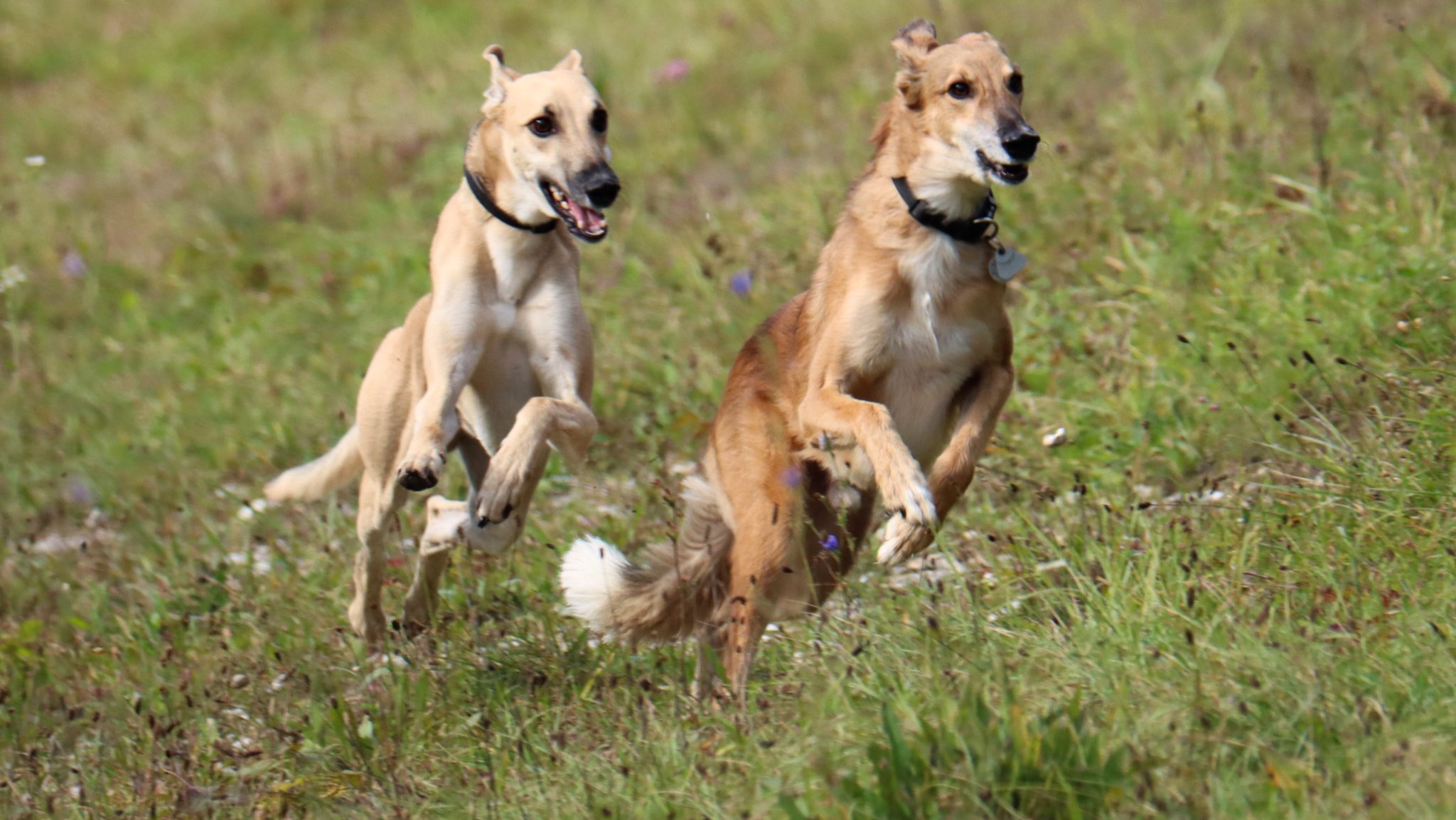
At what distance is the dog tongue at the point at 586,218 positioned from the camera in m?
4.32

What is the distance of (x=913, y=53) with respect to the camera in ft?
14.4

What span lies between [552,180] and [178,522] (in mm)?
2787

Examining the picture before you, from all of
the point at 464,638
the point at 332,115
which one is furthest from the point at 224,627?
the point at 332,115

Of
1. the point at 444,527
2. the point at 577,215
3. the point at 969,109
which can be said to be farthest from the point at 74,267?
the point at 969,109

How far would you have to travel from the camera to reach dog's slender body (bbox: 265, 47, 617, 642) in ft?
14.3

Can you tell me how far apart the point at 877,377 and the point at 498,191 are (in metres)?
1.29

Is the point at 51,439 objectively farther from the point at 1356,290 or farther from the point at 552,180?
the point at 1356,290

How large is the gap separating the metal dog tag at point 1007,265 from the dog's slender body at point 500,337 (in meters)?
1.08

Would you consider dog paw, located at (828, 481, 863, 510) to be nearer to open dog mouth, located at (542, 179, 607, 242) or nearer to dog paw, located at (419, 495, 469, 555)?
open dog mouth, located at (542, 179, 607, 242)

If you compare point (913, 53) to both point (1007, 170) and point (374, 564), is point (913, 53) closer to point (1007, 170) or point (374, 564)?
point (1007, 170)

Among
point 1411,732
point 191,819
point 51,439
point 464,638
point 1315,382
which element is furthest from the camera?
point 51,439

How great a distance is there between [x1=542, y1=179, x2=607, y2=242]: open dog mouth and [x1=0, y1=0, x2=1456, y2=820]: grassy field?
3.74ft

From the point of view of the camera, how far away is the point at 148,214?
9.89m

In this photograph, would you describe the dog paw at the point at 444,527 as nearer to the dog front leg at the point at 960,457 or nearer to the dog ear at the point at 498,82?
the dog ear at the point at 498,82
